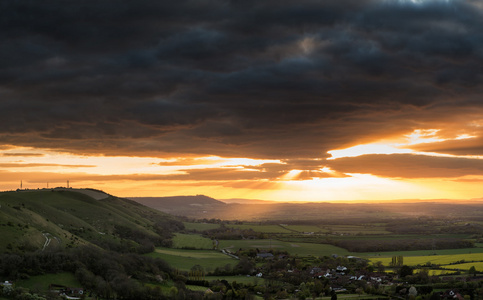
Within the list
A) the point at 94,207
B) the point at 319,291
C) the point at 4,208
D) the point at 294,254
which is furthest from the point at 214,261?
the point at 94,207

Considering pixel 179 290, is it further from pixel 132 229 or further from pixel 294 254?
pixel 132 229

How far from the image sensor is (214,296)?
85.2 meters

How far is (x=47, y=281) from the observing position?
253 ft

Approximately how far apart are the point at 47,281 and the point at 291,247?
108294mm

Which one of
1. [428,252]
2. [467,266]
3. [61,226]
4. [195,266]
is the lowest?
[428,252]

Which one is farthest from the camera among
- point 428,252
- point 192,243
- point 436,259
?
point 192,243

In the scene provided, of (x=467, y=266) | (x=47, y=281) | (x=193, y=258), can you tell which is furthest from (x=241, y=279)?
(x=467, y=266)

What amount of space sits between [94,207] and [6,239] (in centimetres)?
9218

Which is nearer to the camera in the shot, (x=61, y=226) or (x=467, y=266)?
(x=467, y=266)

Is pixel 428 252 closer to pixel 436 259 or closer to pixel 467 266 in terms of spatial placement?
pixel 436 259

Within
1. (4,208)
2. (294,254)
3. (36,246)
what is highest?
(4,208)

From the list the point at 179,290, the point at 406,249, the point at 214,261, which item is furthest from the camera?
the point at 406,249

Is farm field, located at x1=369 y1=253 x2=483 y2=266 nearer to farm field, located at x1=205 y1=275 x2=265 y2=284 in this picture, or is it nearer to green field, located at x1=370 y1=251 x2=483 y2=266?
green field, located at x1=370 y1=251 x2=483 y2=266

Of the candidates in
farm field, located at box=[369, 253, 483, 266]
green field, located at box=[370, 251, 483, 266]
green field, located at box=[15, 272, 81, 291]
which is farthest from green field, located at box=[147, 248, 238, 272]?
green field, located at box=[370, 251, 483, 266]
